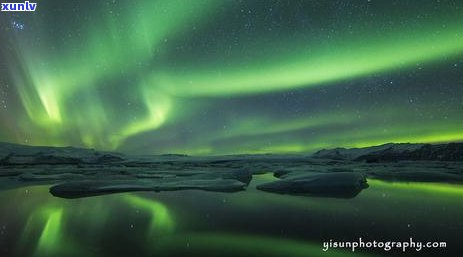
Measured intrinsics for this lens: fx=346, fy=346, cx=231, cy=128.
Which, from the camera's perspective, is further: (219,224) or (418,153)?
(418,153)

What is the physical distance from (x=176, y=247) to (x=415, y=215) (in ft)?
17.5

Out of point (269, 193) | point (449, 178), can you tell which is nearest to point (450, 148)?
point (449, 178)

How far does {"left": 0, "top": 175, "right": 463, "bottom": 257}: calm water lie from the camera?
493cm

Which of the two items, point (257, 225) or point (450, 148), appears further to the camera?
point (450, 148)

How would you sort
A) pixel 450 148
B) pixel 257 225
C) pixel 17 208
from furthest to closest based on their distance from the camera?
pixel 450 148 → pixel 17 208 → pixel 257 225

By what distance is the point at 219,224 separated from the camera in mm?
6527

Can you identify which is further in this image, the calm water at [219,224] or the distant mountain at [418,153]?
the distant mountain at [418,153]

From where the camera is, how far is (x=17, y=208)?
848 cm

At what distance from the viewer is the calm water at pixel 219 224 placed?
4.93m

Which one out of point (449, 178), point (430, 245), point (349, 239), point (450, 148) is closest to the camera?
point (430, 245)

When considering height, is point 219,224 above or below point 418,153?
below

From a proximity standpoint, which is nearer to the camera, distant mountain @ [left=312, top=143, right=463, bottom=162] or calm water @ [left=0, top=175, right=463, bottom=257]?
calm water @ [left=0, top=175, right=463, bottom=257]

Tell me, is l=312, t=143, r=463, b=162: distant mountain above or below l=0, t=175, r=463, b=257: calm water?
above

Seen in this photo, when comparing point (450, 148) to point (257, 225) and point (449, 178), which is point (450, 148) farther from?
point (257, 225)
